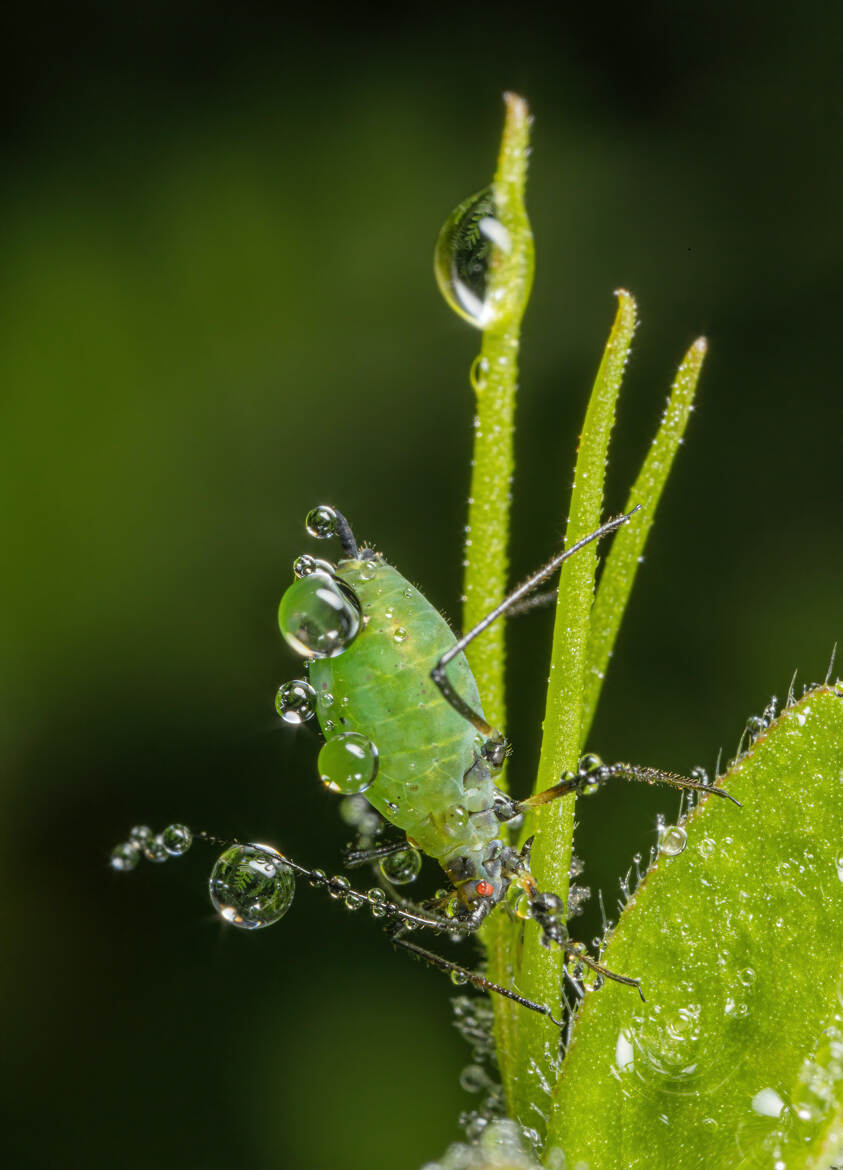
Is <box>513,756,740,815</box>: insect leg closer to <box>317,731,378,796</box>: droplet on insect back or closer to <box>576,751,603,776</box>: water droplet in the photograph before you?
<box>576,751,603,776</box>: water droplet

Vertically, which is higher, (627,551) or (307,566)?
(627,551)

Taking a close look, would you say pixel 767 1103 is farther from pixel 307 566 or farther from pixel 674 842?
pixel 307 566

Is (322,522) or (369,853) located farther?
(369,853)

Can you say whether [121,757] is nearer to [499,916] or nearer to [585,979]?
[499,916]

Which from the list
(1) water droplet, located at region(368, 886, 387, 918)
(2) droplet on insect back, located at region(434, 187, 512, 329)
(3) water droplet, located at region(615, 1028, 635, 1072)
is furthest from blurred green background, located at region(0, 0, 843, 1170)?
(3) water droplet, located at region(615, 1028, 635, 1072)

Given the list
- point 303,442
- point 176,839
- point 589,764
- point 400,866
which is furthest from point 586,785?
point 303,442

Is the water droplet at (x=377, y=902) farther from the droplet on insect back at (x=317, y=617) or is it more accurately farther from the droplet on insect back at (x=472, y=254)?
the droplet on insect back at (x=472, y=254)

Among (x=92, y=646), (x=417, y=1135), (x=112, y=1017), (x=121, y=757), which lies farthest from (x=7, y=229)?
(x=417, y=1135)
